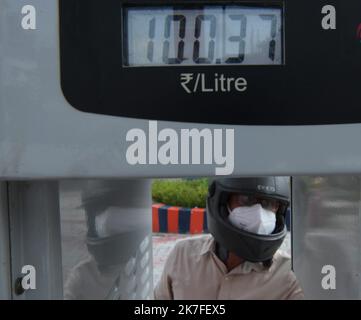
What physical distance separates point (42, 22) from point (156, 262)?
14.0 feet

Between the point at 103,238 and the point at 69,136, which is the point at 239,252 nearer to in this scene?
the point at 103,238

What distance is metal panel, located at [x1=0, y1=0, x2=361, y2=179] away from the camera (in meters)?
0.69

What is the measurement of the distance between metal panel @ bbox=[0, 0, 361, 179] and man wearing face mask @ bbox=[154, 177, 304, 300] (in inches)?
23.1

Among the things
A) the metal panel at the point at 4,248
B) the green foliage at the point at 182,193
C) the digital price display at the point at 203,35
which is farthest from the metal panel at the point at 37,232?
the green foliage at the point at 182,193

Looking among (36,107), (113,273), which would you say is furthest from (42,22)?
(113,273)

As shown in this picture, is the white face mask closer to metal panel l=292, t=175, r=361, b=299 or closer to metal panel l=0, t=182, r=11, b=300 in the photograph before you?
metal panel l=292, t=175, r=361, b=299

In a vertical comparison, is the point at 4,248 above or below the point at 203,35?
below

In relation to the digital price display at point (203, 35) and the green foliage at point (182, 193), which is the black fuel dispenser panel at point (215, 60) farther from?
the green foliage at point (182, 193)

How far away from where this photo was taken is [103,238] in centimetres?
118

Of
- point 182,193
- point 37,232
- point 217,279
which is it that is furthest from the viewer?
point 182,193

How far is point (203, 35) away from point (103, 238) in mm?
661

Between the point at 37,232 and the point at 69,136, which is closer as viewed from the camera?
the point at 69,136

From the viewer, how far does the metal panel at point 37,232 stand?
2.66 feet

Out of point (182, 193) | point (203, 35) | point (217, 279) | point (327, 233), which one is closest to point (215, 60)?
point (203, 35)
